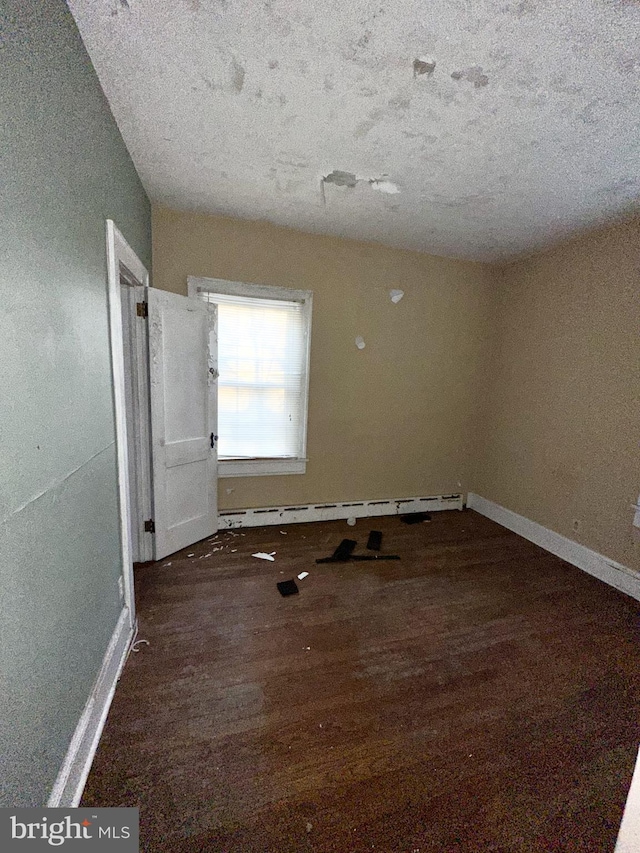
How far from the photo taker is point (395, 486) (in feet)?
12.5

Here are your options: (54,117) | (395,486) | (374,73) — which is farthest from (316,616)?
(374,73)

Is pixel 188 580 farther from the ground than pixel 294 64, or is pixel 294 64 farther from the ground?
pixel 294 64

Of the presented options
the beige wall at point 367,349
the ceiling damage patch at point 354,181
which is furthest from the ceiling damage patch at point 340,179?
the beige wall at point 367,349

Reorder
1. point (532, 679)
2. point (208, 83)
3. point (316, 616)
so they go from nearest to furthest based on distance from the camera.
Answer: point (208, 83) < point (532, 679) < point (316, 616)

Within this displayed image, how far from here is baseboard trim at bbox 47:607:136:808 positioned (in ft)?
3.54

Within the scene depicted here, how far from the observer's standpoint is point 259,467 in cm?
330

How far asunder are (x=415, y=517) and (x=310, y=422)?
165cm

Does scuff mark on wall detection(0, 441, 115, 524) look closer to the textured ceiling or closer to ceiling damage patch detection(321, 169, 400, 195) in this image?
the textured ceiling

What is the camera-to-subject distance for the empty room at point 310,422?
107cm

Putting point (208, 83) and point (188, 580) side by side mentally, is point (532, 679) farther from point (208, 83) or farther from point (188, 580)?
point (208, 83)

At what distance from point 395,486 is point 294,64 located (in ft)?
11.3

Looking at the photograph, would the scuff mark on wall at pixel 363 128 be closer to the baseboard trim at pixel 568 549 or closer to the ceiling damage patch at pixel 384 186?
the ceiling damage patch at pixel 384 186

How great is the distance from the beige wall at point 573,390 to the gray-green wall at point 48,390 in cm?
351

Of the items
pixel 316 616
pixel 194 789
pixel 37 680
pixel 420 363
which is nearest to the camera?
pixel 37 680
